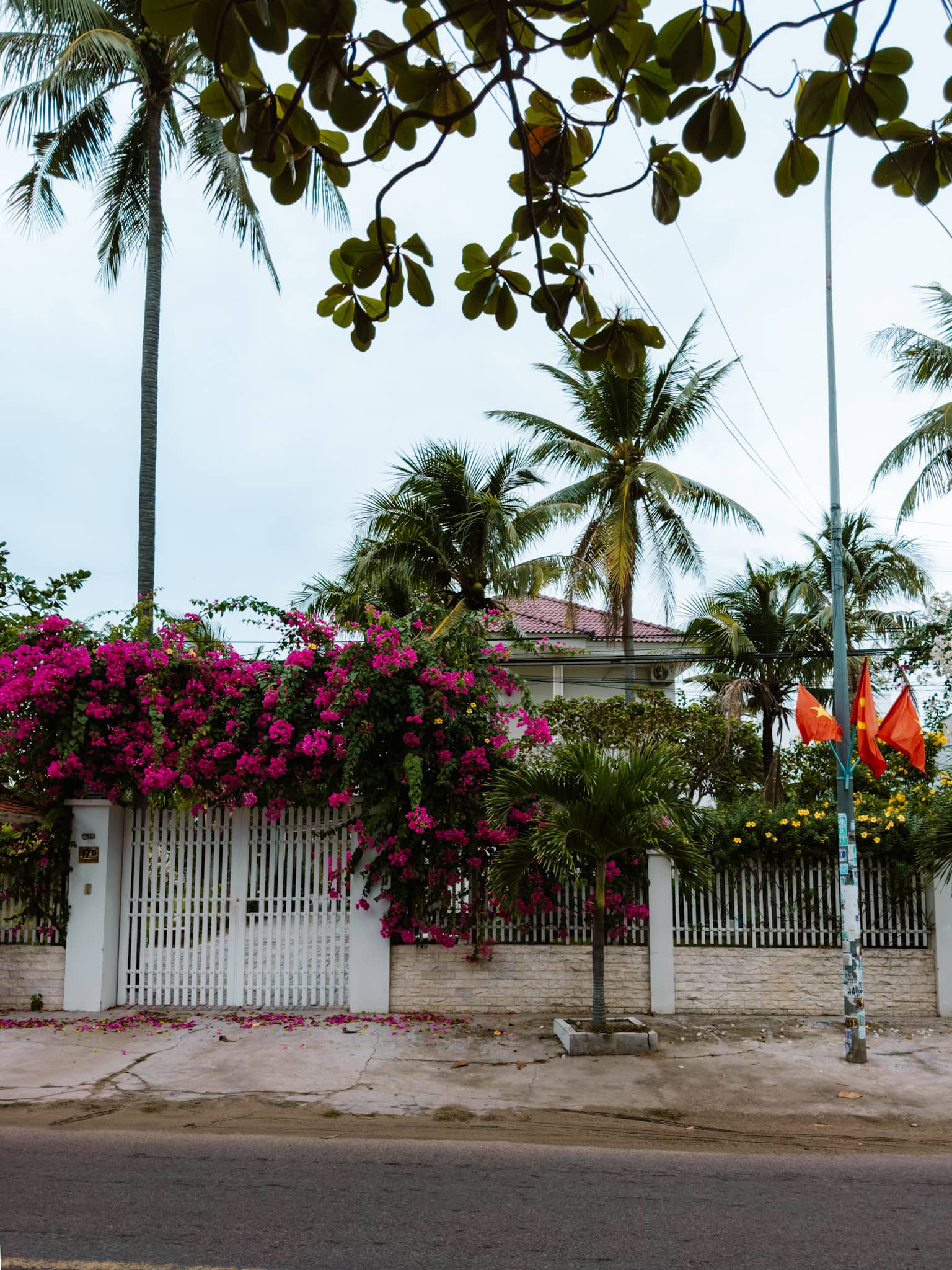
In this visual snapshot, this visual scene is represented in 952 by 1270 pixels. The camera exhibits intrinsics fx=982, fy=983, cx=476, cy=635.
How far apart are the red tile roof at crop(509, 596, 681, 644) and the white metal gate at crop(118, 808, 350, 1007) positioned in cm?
1402

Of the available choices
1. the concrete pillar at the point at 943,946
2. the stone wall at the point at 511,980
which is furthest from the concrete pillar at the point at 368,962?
the concrete pillar at the point at 943,946

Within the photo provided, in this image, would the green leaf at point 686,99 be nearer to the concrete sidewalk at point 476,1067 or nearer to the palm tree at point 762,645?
the concrete sidewalk at point 476,1067

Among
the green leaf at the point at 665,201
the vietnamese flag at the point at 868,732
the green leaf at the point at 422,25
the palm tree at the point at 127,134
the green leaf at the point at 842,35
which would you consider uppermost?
the palm tree at the point at 127,134

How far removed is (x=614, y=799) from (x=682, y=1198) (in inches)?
156

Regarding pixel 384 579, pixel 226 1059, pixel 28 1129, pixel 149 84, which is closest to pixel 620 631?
pixel 384 579

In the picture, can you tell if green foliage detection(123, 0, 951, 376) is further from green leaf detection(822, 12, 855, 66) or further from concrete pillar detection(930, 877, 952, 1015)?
concrete pillar detection(930, 877, 952, 1015)

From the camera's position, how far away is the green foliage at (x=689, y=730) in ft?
64.4

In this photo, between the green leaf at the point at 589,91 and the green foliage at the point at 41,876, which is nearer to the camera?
the green leaf at the point at 589,91

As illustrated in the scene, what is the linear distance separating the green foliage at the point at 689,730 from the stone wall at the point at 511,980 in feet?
28.3

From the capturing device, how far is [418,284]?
2.76m

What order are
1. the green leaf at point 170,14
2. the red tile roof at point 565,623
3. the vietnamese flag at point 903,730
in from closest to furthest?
the green leaf at point 170,14, the vietnamese flag at point 903,730, the red tile roof at point 565,623

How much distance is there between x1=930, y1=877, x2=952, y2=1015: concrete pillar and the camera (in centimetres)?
1051

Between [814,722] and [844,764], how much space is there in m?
0.47

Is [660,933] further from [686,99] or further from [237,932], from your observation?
[686,99]
